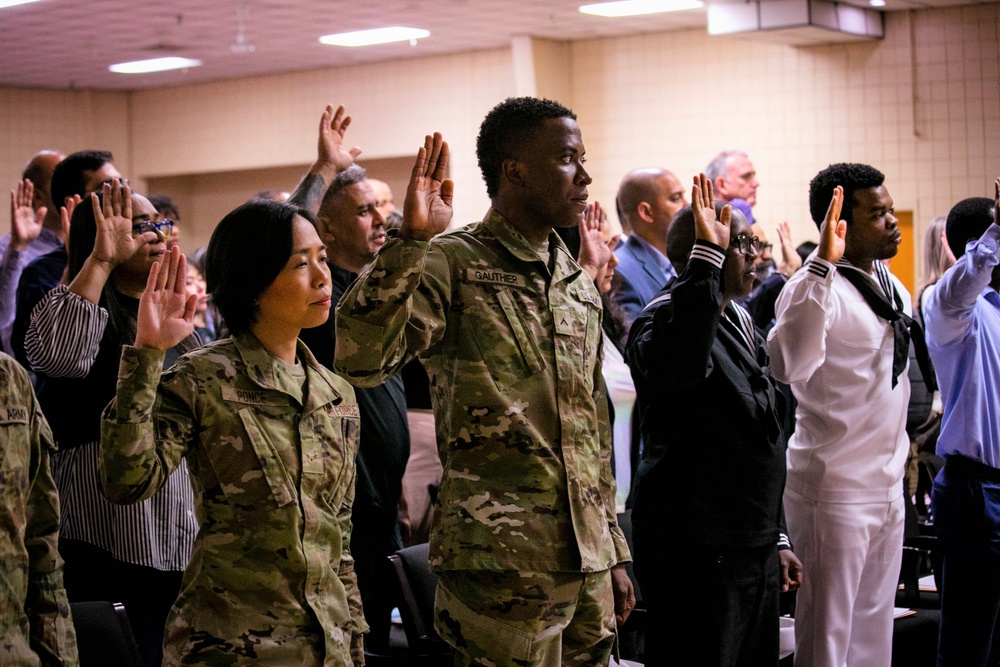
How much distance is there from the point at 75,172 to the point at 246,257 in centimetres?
182

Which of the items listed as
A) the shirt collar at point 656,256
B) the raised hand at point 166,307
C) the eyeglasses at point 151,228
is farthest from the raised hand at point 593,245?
the raised hand at point 166,307

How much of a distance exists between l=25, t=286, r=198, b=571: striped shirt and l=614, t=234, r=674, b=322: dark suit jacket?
2.05m

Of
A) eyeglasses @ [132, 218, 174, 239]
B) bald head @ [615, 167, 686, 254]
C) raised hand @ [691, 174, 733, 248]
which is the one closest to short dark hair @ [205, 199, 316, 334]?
eyeglasses @ [132, 218, 174, 239]

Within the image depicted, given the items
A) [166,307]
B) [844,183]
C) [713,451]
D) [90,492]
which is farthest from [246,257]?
[844,183]

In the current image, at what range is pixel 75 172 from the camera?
3.93 metres

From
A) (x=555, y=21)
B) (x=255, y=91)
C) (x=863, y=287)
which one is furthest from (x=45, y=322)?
(x=255, y=91)

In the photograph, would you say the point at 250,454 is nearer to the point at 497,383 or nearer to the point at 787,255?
the point at 497,383

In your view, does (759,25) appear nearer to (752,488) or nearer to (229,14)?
(229,14)

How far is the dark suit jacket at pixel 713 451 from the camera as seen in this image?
3.04 metres

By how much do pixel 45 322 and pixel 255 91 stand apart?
9880 mm

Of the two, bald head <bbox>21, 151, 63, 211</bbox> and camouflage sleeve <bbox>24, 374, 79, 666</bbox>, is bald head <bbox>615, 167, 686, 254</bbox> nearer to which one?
bald head <bbox>21, 151, 63, 211</bbox>

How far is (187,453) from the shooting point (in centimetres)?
223

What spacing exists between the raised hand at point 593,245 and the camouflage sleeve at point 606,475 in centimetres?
111

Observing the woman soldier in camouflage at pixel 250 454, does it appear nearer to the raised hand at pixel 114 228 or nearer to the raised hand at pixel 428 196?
the raised hand at pixel 428 196
